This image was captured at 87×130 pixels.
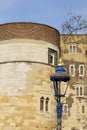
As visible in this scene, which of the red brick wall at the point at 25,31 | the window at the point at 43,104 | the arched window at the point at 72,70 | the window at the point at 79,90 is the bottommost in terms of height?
the window at the point at 43,104

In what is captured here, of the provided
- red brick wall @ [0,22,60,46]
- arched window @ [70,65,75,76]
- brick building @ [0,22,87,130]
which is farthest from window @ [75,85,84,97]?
red brick wall @ [0,22,60,46]

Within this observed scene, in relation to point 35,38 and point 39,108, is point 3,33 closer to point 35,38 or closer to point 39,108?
point 35,38

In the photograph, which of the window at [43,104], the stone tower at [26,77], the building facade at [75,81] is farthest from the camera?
the building facade at [75,81]

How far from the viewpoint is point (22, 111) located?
81.6 ft

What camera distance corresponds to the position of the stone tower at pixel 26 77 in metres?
25.0

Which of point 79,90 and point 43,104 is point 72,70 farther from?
point 43,104

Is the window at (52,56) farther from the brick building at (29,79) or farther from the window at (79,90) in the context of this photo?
the window at (79,90)

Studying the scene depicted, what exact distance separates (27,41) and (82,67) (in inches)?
236

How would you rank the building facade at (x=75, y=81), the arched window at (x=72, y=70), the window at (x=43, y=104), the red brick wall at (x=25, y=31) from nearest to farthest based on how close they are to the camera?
the window at (x=43, y=104), the red brick wall at (x=25, y=31), the building facade at (x=75, y=81), the arched window at (x=72, y=70)

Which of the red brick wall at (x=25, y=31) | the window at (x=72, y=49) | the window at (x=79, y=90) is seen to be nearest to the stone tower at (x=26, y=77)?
the red brick wall at (x=25, y=31)

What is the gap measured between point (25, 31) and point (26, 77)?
353cm

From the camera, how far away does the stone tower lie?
2497cm

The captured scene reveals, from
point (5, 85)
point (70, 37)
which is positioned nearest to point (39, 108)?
point (5, 85)

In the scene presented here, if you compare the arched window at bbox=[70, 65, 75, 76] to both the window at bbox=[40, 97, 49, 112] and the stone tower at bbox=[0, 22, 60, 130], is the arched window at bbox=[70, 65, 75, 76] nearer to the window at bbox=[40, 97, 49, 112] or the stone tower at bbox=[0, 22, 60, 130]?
the stone tower at bbox=[0, 22, 60, 130]
